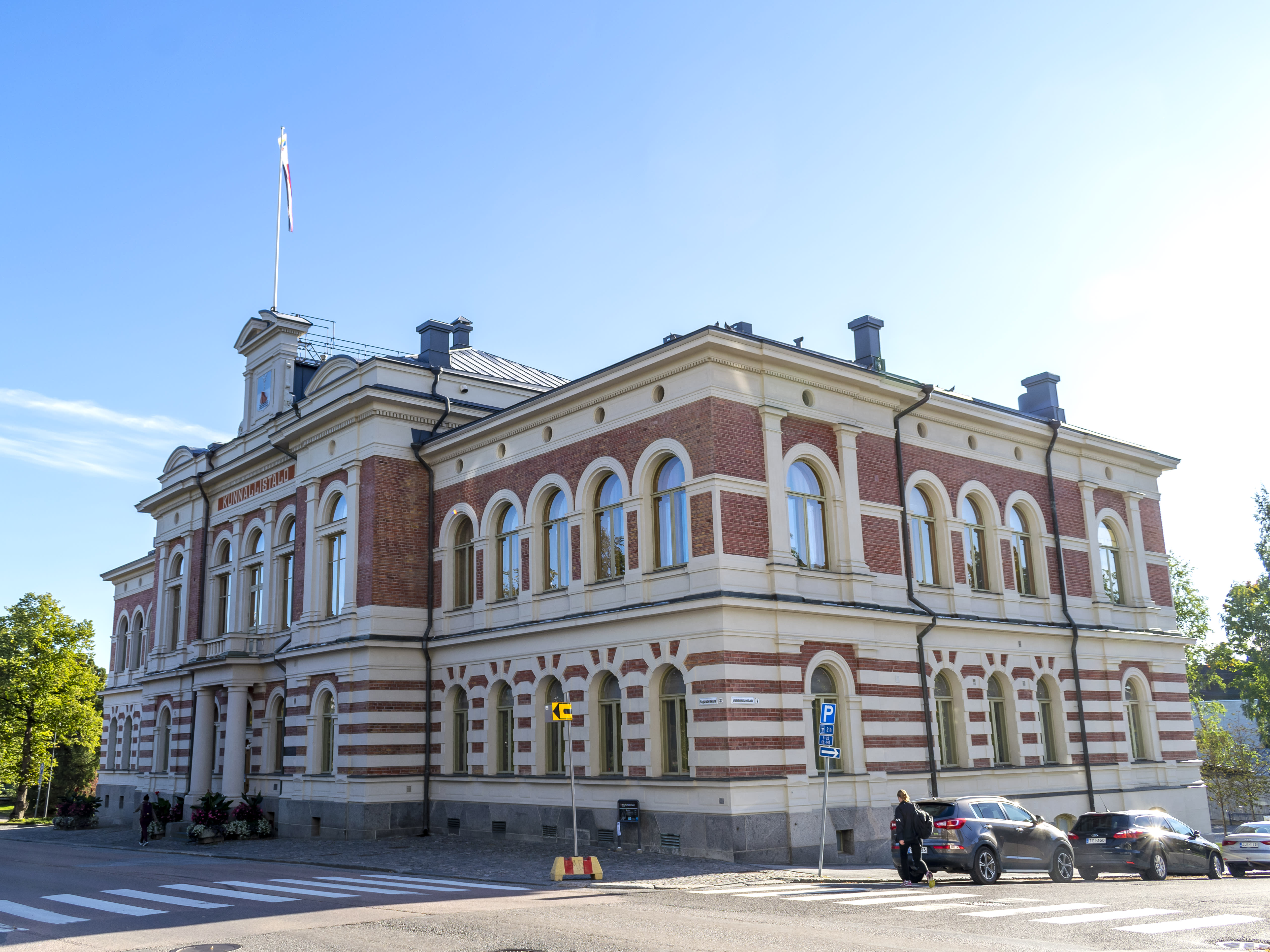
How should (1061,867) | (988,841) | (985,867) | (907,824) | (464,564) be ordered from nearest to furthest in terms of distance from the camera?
1. (907,824)
2. (985,867)
3. (988,841)
4. (1061,867)
5. (464,564)

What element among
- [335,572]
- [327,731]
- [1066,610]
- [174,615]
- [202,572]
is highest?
[202,572]

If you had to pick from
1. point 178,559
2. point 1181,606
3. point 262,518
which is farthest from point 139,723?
point 1181,606

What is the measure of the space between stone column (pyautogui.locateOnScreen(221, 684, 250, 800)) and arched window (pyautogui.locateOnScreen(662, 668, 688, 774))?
1638cm

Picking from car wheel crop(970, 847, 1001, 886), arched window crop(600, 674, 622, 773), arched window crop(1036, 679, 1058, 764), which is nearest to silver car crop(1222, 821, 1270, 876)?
arched window crop(1036, 679, 1058, 764)

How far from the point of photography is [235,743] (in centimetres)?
3278

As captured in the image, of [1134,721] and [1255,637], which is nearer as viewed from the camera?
[1134,721]

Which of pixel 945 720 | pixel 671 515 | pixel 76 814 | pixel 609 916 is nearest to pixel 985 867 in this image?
pixel 945 720

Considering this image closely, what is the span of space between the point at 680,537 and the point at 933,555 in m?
7.75

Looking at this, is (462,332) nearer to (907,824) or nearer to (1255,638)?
(907,824)

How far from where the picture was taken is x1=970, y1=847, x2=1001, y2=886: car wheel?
18.2 metres

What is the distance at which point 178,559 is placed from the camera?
4200cm

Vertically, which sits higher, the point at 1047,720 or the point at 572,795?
the point at 1047,720

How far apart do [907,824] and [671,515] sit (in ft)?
26.7

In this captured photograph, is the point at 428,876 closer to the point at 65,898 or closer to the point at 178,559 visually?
the point at 65,898
